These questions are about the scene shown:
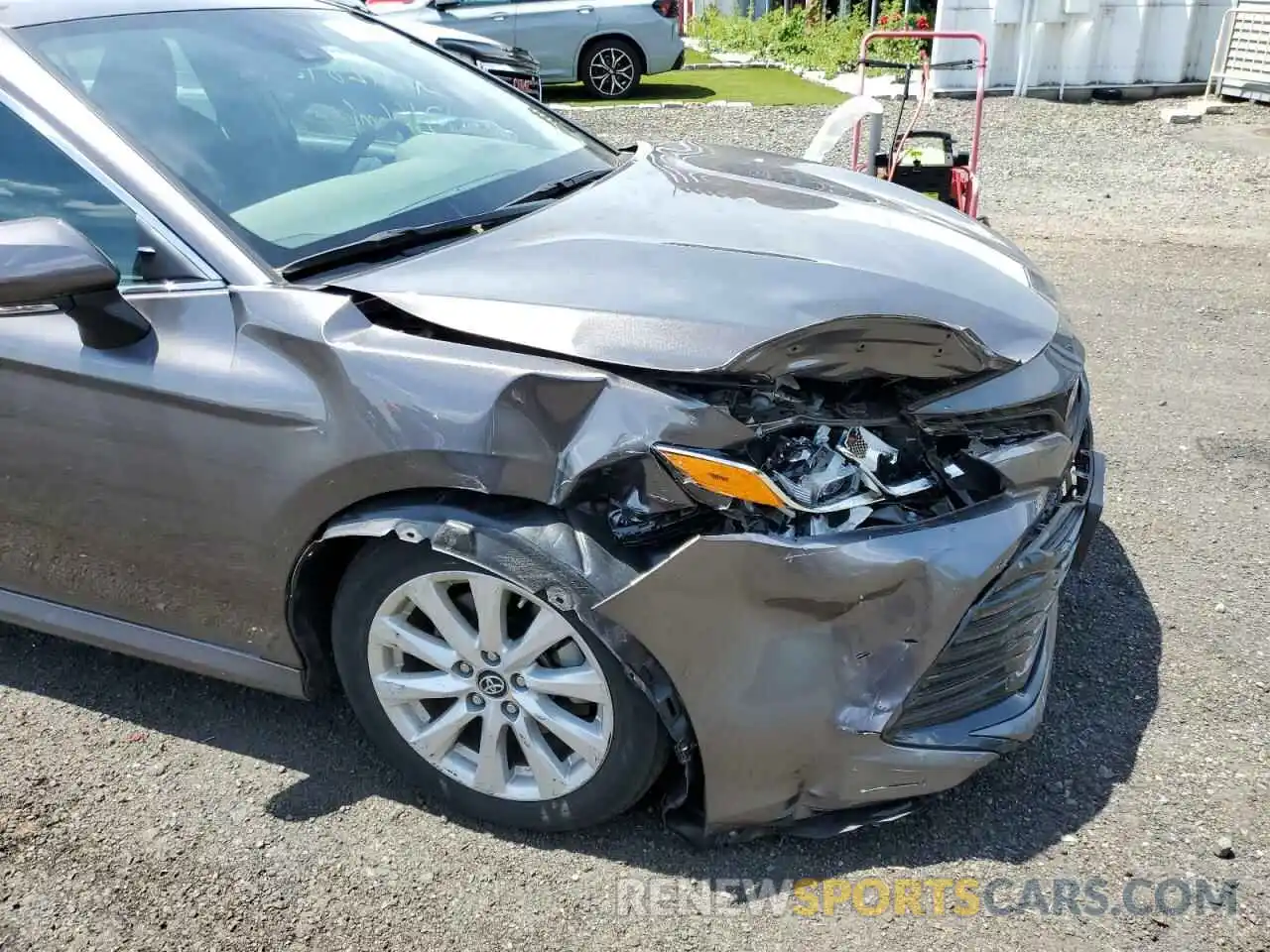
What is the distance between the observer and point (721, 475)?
6.61ft

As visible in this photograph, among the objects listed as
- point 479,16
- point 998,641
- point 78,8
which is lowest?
point 998,641

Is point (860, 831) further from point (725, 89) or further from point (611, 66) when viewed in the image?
point (725, 89)

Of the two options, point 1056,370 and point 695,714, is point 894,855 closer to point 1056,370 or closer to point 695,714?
point 695,714

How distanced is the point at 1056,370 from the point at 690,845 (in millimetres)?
1361

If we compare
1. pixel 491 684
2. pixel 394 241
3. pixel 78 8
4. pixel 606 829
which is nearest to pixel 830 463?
pixel 491 684

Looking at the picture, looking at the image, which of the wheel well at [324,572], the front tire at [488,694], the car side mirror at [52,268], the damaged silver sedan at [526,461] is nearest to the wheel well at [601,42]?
the damaged silver sedan at [526,461]

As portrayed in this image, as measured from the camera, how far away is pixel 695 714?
83.6 inches

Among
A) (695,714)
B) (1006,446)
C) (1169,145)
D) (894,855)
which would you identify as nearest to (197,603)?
(695,714)

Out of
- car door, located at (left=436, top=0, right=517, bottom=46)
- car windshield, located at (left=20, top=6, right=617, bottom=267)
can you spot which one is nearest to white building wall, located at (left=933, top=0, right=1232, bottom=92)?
car door, located at (left=436, top=0, right=517, bottom=46)

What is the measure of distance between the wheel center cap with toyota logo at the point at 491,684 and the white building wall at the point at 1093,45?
11.7 meters

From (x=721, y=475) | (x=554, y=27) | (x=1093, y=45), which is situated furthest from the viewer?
→ (x=554, y=27)

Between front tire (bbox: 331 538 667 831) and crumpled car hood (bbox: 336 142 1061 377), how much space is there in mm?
539

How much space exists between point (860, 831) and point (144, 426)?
5.97 feet

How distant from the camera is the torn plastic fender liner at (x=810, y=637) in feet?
6.64
